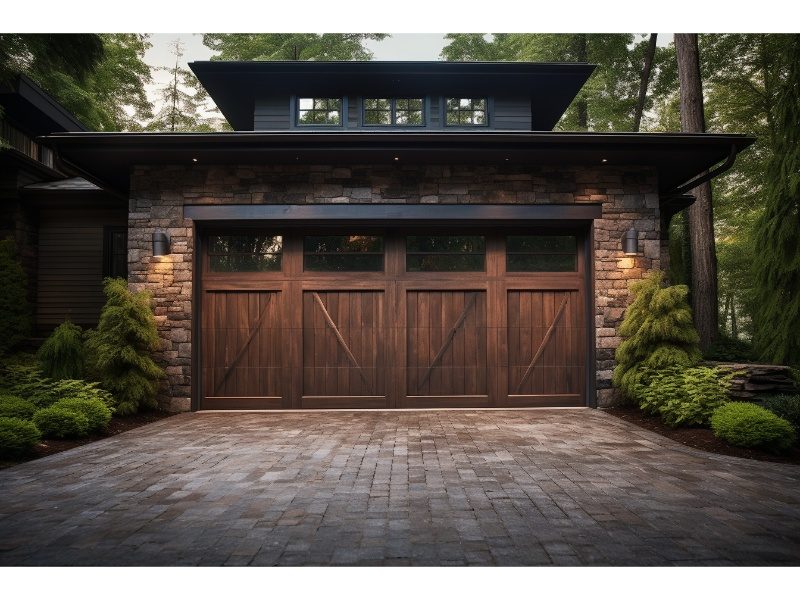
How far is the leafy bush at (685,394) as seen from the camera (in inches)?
236

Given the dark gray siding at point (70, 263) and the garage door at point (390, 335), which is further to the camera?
the dark gray siding at point (70, 263)

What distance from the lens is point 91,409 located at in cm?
601

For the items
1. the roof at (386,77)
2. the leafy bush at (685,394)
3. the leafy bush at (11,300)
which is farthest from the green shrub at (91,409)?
the leafy bush at (685,394)

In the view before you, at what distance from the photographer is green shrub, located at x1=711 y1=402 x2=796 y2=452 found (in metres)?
4.94

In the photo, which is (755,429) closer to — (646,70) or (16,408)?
(16,408)

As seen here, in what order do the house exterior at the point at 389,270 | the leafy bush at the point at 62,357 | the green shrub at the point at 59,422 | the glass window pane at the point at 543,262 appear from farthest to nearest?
the glass window pane at the point at 543,262, the house exterior at the point at 389,270, the leafy bush at the point at 62,357, the green shrub at the point at 59,422

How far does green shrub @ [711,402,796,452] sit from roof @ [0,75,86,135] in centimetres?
1300

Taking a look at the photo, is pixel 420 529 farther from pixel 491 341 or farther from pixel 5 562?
pixel 491 341

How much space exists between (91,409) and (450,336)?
4990 mm

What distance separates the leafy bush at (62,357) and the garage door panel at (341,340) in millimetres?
3149

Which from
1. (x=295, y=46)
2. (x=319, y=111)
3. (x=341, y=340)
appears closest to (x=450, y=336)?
(x=341, y=340)

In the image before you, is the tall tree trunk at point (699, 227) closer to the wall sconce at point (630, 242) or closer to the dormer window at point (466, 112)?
the wall sconce at point (630, 242)

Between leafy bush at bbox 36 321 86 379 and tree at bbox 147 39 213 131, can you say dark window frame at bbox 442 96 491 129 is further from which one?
tree at bbox 147 39 213 131

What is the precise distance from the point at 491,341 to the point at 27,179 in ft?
30.7
